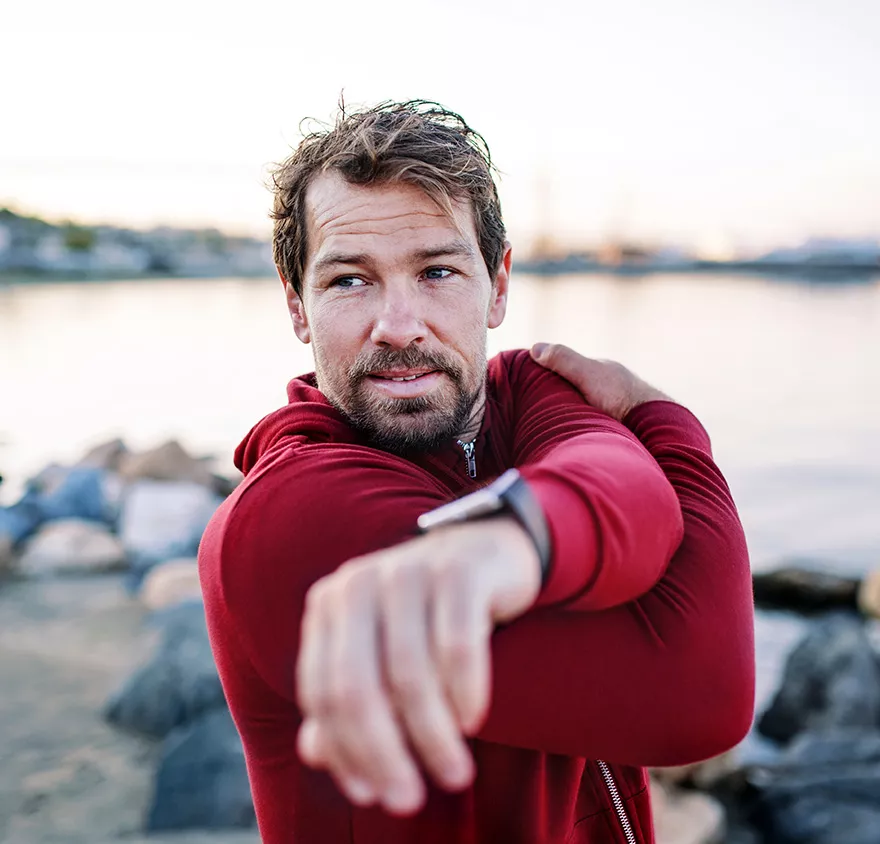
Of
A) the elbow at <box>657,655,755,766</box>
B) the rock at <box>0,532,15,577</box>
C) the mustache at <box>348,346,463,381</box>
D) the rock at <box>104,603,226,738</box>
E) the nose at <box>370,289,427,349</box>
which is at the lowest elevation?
the rock at <box>0,532,15,577</box>

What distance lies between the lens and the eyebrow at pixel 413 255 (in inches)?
58.7

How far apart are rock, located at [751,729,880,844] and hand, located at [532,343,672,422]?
2.84 metres

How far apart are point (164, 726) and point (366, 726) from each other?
3.73 metres

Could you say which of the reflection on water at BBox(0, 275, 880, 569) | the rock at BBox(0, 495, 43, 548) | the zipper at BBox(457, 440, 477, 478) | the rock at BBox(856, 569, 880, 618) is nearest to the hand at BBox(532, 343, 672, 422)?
the zipper at BBox(457, 440, 477, 478)

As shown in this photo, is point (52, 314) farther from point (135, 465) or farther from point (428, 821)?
point (428, 821)

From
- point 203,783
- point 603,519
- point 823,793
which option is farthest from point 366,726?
point 823,793

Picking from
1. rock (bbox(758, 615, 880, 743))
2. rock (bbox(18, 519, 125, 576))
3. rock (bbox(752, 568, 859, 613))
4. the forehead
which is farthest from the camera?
rock (bbox(752, 568, 859, 613))

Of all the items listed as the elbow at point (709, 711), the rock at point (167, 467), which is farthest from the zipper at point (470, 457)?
the rock at point (167, 467)

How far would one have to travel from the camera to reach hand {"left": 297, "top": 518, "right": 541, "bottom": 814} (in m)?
0.64

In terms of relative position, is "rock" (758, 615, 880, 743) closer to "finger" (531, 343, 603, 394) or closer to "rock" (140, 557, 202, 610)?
"rock" (140, 557, 202, 610)

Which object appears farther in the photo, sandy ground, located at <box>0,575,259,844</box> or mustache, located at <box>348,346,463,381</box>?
sandy ground, located at <box>0,575,259,844</box>

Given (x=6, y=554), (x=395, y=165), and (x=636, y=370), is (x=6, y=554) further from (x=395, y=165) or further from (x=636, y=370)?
(x=636, y=370)

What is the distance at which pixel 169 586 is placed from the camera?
18.5ft

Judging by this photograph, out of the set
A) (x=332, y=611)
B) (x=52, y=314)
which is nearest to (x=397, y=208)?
(x=332, y=611)
